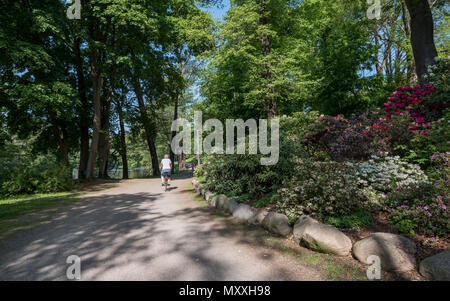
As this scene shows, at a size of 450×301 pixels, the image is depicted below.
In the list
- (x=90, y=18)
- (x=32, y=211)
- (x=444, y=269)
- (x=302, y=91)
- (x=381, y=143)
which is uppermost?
(x=90, y=18)

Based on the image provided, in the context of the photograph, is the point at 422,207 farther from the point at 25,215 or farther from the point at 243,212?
the point at 25,215

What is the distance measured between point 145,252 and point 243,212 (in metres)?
2.42

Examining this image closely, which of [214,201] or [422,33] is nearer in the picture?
[214,201]

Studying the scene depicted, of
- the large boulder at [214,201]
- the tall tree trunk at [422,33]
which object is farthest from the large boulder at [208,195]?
the tall tree trunk at [422,33]

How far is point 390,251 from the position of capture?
2795 mm

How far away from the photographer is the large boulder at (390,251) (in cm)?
274

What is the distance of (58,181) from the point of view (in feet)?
36.4

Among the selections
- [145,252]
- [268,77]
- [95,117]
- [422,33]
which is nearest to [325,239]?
[145,252]

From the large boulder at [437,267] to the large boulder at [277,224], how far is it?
6.23 feet

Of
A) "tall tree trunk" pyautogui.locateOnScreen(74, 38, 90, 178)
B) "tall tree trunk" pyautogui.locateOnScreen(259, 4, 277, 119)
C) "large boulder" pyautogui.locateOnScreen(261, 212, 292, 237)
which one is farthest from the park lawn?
"tall tree trunk" pyautogui.locateOnScreen(259, 4, 277, 119)

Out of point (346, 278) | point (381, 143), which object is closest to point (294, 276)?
point (346, 278)

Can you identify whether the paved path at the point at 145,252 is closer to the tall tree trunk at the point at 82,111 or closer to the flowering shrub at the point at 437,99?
the flowering shrub at the point at 437,99
